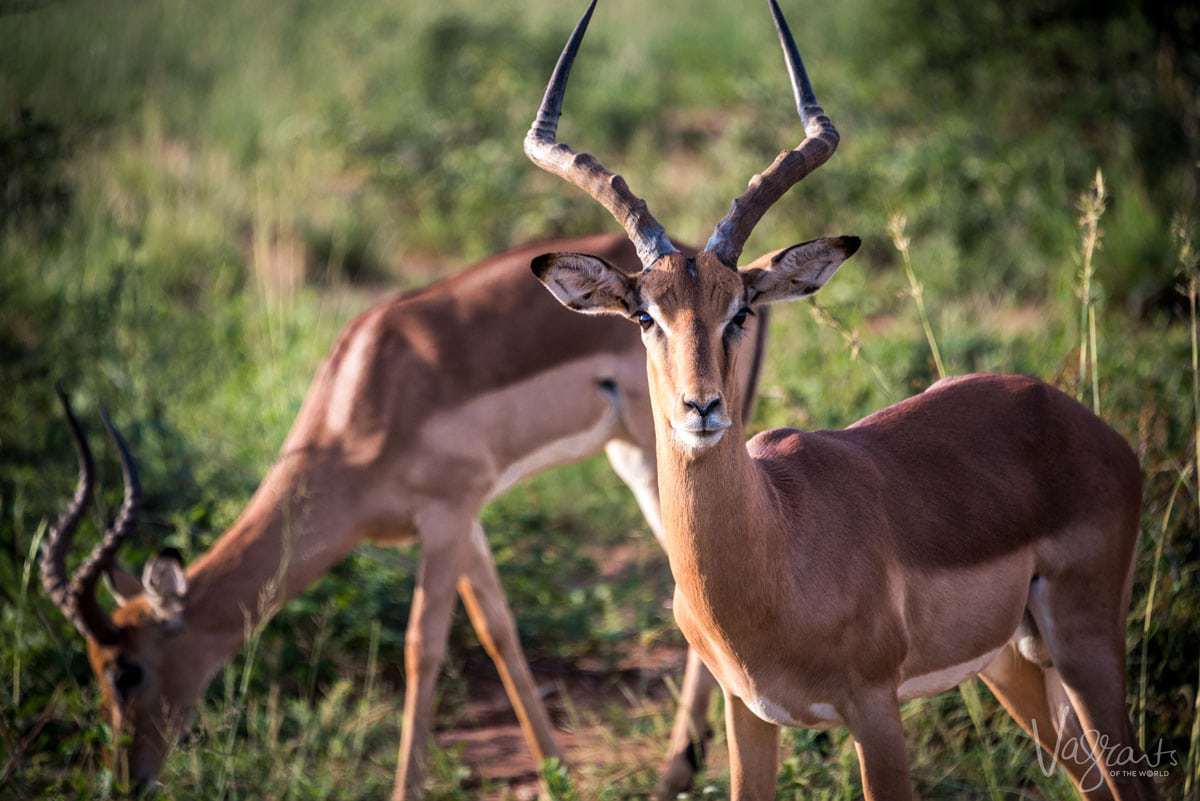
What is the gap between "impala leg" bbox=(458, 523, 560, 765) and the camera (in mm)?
5816

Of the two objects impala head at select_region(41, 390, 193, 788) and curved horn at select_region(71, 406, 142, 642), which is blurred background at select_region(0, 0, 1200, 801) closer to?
impala head at select_region(41, 390, 193, 788)

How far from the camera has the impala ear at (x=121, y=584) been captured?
5.50 metres

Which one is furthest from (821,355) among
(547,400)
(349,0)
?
(349,0)

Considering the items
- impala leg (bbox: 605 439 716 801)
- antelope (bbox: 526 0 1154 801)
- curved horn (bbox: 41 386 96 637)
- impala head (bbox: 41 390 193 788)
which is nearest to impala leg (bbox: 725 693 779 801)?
antelope (bbox: 526 0 1154 801)

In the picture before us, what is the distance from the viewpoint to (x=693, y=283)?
348 cm

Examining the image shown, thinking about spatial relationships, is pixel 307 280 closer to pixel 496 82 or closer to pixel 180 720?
pixel 496 82

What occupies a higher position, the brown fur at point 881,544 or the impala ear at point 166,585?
the impala ear at point 166,585

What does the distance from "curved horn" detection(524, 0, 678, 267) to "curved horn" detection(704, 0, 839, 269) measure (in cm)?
15

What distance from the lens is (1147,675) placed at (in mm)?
4957

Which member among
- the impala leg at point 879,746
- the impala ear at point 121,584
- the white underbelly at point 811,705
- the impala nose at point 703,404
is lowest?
the impala leg at point 879,746

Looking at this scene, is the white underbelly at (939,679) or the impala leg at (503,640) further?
the impala leg at (503,640)

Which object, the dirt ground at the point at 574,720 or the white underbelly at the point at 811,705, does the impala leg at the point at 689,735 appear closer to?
the dirt ground at the point at 574,720

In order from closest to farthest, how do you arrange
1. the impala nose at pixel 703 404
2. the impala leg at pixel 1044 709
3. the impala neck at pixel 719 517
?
1. the impala nose at pixel 703 404
2. the impala neck at pixel 719 517
3. the impala leg at pixel 1044 709

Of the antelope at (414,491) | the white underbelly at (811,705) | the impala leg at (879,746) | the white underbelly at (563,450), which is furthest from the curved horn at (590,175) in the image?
the white underbelly at (563,450)
